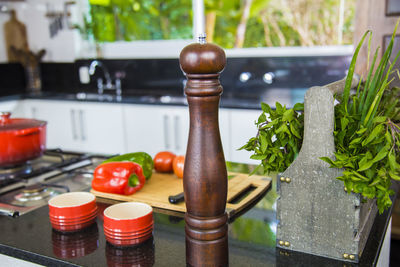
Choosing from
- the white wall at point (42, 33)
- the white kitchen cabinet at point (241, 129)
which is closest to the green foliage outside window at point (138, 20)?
the white wall at point (42, 33)

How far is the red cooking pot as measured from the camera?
1421 millimetres

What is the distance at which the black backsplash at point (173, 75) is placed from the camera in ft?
10.8

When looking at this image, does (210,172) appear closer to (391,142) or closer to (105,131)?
(391,142)

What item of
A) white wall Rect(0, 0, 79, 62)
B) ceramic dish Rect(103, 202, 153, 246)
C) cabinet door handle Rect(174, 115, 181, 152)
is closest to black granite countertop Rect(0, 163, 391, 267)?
ceramic dish Rect(103, 202, 153, 246)

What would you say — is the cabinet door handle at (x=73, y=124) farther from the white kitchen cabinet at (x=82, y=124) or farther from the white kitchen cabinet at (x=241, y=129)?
the white kitchen cabinet at (x=241, y=129)

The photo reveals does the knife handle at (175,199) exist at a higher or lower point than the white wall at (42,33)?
lower

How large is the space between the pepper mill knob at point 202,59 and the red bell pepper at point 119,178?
0.53 m

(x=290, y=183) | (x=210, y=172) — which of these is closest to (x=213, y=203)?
(x=210, y=172)

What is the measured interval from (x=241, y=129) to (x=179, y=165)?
164 cm

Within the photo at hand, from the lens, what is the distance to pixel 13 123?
4.95 feet

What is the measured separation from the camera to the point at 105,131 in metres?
3.53

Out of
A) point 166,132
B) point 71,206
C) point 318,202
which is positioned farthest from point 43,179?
point 166,132

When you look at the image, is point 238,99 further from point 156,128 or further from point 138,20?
point 138,20

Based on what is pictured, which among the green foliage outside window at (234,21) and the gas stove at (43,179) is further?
the green foliage outside window at (234,21)
